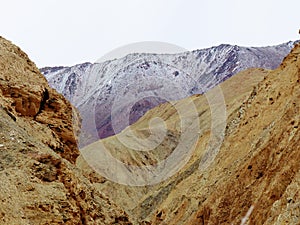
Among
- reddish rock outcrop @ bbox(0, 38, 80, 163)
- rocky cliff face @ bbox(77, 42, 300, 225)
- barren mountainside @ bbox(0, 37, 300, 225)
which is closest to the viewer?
barren mountainside @ bbox(0, 37, 300, 225)

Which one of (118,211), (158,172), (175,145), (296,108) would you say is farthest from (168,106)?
(118,211)

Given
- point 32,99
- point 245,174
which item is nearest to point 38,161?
point 32,99

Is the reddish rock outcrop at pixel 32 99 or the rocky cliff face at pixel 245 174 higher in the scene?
the reddish rock outcrop at pixel 32 99

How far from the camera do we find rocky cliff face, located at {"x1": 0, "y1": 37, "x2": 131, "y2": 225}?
43.4 feet

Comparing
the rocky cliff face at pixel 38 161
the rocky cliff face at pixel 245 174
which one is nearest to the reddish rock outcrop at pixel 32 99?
the rocky cliff face at pixel 38 161

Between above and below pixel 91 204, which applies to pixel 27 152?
above

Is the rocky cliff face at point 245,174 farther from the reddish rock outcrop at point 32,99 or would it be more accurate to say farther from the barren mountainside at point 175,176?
the reddish rock outcrop at point 32,99

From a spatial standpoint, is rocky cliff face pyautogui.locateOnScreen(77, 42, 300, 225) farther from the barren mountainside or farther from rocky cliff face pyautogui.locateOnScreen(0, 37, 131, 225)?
rocky cliff face pyautogui.locateOnScreen(0, 37, 131, 225)

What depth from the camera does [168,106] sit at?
121125 millimetres

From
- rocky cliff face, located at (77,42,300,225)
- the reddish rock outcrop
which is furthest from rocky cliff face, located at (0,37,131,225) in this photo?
rocky cliff face, located at (77,42,300,225)

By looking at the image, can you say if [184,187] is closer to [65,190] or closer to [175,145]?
[65,190]

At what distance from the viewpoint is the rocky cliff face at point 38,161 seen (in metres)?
13.2

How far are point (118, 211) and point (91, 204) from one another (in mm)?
1275

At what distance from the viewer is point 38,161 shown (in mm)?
14852
